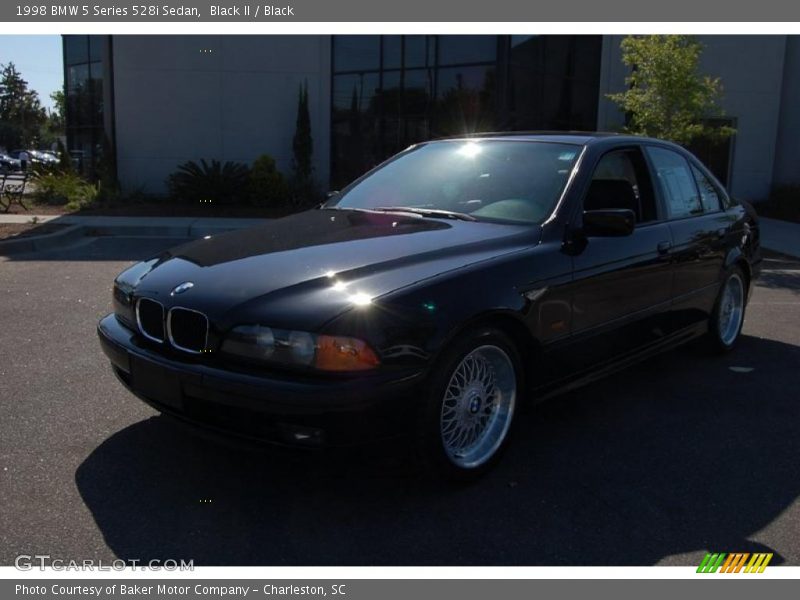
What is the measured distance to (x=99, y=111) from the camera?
70.1ft

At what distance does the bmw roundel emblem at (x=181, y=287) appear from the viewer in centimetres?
327

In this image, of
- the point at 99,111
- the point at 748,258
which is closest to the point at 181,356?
the point at 748,258

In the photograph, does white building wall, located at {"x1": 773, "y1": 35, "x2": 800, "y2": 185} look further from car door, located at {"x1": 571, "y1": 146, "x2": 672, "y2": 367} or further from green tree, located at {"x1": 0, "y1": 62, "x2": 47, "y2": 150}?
green tree, located at {"x1": 0, "y1": 62, "x2": 47, "y2": 150}

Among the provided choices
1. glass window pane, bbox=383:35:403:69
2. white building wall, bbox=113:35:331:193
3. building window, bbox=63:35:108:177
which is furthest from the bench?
glass window pane, bbox=383:35:403:69

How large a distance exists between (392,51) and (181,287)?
16.0m

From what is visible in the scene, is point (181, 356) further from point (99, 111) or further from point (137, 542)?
point (99, 111)

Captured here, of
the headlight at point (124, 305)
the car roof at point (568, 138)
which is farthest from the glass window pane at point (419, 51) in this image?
the headlight at point (124, 305)

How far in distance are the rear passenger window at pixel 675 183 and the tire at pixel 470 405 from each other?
6.64ft

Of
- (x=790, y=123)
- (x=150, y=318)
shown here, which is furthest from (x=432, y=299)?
(x=790, y=123)

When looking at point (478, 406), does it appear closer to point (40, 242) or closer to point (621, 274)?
point (621, 274)

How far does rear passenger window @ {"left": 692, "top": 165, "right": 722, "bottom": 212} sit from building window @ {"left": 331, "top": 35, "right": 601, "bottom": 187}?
12.1 m

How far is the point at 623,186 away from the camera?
4531 millimetres

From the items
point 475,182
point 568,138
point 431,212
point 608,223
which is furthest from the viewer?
point 568,138

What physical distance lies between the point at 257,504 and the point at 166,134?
16.7 metres
